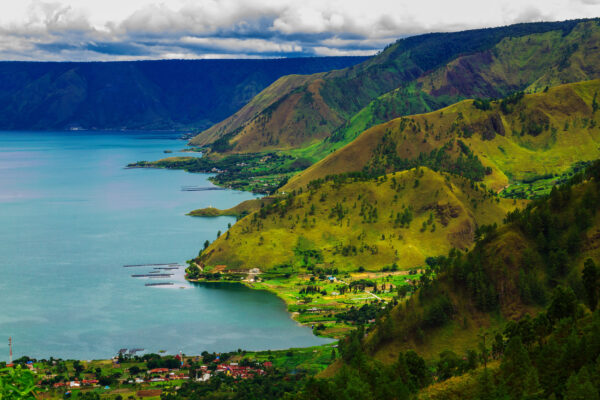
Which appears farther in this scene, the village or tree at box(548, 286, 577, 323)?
the village

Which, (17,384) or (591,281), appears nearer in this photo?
(17,384)

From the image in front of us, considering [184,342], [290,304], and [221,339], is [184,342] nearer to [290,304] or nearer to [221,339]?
[221,339]

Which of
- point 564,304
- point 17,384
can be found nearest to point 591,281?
point 564,304

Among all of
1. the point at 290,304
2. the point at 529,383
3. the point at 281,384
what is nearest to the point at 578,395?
the point at 529,383

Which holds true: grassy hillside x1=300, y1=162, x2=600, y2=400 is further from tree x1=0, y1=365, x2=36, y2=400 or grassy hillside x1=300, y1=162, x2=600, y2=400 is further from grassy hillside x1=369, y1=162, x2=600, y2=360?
tree x1=0, y1=365, x2=36, y2=400

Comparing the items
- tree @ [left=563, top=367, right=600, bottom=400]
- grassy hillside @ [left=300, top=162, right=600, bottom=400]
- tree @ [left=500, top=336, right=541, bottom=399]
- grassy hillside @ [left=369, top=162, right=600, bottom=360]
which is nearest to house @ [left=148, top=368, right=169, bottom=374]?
grassy hillside @ [left=300, top=162, right=600, bottom=400]

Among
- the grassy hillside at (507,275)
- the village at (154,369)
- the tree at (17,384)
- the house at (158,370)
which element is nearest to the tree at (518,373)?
the grassy hillside at (507,275)

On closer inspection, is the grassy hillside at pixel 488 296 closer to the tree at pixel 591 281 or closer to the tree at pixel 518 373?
the tree at pixel 591 281

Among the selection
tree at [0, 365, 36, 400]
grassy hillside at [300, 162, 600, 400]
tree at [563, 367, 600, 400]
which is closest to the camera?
tree at [0, 365, 36, 400]

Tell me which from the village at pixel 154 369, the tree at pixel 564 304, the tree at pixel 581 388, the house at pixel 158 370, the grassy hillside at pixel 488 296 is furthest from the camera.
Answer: the house at pixel 158 370

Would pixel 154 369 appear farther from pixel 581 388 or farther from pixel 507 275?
pixel 581 388

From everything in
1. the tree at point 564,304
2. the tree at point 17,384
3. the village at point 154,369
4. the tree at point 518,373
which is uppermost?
the tree at point 17,384

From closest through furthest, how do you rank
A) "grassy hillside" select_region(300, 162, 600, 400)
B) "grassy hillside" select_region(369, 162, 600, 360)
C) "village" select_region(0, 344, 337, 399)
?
"grassy hillside" select_region(300, 162, 600, 400) < "village" select_region(0, 344, 337, 399) < "grassy hillside" select_region(369, 162, 600, 360)
